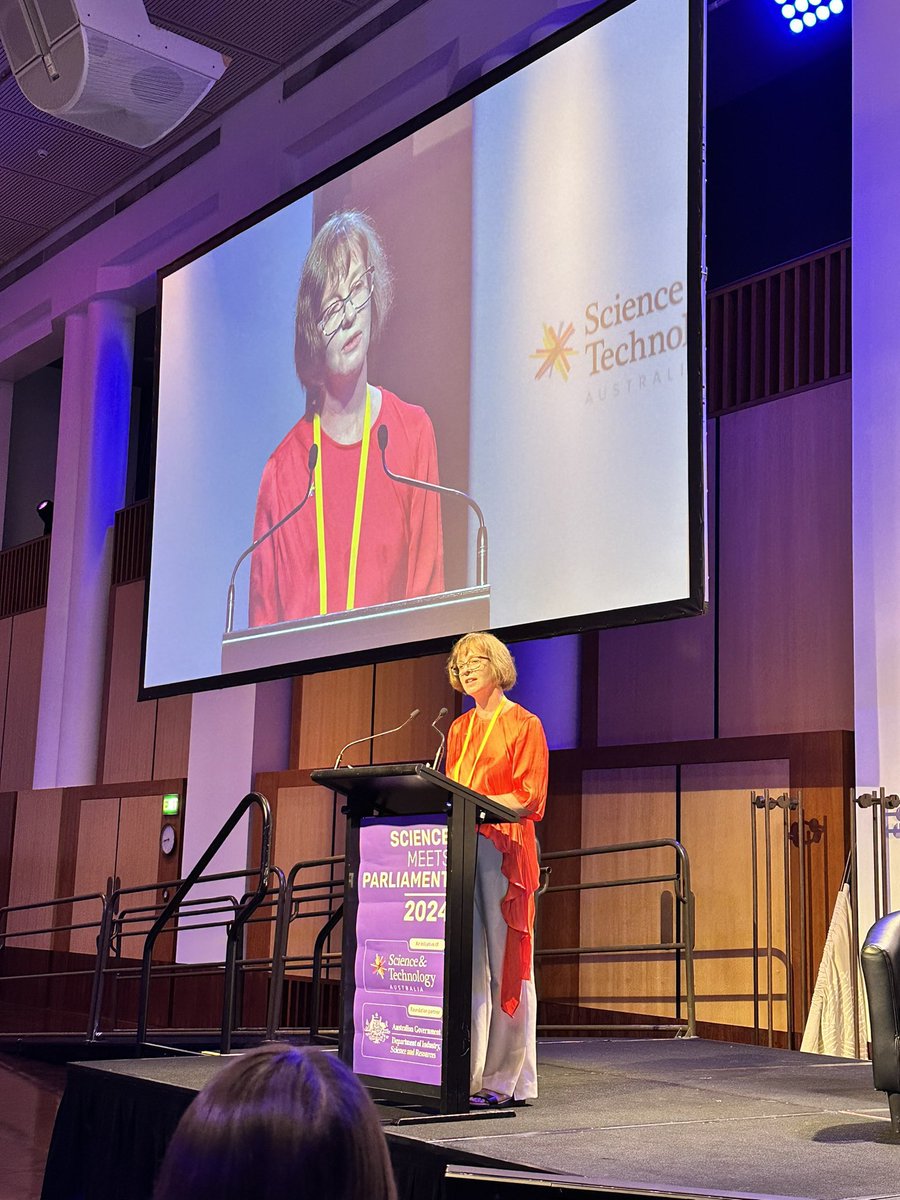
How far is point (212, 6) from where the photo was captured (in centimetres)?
906

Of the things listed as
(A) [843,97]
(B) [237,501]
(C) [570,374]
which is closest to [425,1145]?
(C) [570,374]

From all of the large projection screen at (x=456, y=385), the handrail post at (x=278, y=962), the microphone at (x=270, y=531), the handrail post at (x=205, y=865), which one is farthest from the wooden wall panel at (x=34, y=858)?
the handrail post at (x=278, y=962)

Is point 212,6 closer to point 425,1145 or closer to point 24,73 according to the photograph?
point 24,73

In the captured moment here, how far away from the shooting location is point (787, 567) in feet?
22.6

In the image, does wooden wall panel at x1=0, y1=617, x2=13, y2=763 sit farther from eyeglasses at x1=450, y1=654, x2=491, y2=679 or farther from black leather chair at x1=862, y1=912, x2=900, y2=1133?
black leather chair at x1=862, y1=912, x2=900, y2=1133

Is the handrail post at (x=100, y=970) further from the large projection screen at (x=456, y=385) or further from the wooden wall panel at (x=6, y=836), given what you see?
the wooden wall panel at (x=6, y=836)

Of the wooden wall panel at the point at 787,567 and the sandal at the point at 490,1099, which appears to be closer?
the sandal at the point at 490,1099

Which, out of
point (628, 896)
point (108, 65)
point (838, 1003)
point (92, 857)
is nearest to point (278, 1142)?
point (838, 1003)

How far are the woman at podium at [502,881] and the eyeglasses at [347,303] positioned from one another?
146 inches

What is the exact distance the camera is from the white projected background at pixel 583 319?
17.3 feet

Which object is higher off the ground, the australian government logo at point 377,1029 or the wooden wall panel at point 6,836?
the wooden wall panel at point 6,836

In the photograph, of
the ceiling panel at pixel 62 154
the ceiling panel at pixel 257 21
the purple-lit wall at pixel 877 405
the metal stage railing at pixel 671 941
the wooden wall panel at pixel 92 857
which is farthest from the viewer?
the wooden wall panel at pixel 92 857

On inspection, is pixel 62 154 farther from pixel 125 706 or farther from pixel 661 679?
pixel 661 679

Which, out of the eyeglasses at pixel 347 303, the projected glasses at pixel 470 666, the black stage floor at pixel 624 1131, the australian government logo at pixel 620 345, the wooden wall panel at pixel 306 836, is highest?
the eyeglasses at pixel 347 303
